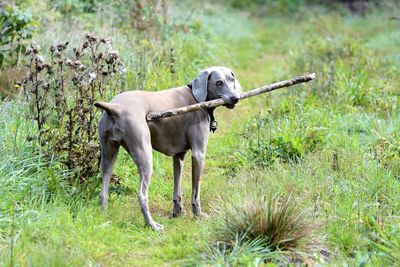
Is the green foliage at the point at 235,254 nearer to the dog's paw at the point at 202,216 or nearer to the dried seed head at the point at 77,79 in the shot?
the dog's paw at the point at 202,216

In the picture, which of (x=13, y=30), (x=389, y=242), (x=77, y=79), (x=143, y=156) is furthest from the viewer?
(x=13, y=30)

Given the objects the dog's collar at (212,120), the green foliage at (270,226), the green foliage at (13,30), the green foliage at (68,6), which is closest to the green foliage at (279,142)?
the dog's collar at (212,120)

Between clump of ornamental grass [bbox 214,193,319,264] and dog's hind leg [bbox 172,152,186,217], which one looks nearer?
clump of ornamental grass [bbox 214,193,319,264]

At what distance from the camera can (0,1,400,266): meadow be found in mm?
5242

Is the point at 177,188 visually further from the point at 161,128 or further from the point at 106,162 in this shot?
the point at 106,162

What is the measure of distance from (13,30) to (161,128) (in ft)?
11.1

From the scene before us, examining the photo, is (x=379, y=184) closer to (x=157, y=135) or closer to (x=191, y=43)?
(x=157, y=135)

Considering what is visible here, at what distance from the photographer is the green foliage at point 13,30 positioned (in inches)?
335

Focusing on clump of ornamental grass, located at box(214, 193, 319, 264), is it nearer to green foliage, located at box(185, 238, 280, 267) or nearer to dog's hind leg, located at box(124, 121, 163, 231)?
green foliage, located at box(185, 238, 280, 267)

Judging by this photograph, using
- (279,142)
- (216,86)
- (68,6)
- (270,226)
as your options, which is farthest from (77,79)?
(68,6)

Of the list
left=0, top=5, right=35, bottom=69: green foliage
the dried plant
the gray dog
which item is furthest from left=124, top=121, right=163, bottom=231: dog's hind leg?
left=0, top=5, right=35, bottom=69: green foliage

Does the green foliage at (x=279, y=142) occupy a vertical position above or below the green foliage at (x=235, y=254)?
above

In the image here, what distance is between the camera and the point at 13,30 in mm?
8711

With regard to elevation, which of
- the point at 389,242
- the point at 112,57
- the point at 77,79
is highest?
the point at 112,57
